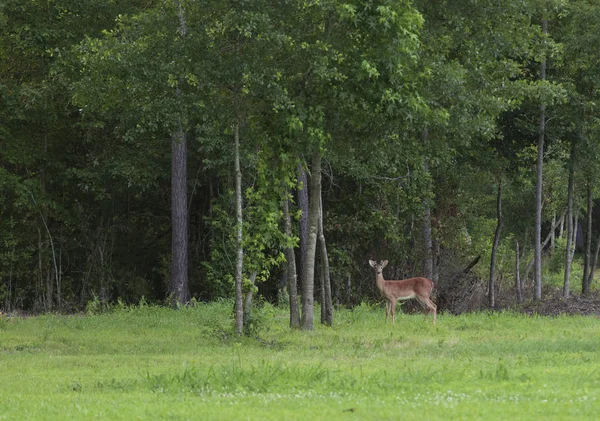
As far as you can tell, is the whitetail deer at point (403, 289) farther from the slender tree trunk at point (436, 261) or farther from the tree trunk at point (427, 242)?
A: the slender tree trunk at point (436, 261)

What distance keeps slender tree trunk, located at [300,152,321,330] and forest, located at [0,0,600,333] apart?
4 cm

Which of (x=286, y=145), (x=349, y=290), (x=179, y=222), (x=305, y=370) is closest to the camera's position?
(x=305, y=370)

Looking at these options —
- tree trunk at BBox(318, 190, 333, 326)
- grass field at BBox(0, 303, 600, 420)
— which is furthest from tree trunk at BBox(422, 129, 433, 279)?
tree trunk at BBox(318, 190, 333, 326)

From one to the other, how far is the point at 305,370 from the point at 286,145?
674 cm

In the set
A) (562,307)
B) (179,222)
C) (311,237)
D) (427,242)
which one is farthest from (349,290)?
(311,237)

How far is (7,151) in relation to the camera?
97.0 ft

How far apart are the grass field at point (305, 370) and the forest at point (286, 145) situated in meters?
1.87

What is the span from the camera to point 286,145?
19375 mm

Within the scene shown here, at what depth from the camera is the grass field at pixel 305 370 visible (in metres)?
10.9

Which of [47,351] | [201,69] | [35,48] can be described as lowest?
[47,351]

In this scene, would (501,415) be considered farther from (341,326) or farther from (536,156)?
(536,156)

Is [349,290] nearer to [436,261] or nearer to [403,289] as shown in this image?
[436,261]

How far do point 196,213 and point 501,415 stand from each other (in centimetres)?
2331

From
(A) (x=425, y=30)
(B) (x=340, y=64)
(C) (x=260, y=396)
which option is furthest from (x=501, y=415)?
(A) (x=425, y=30)
